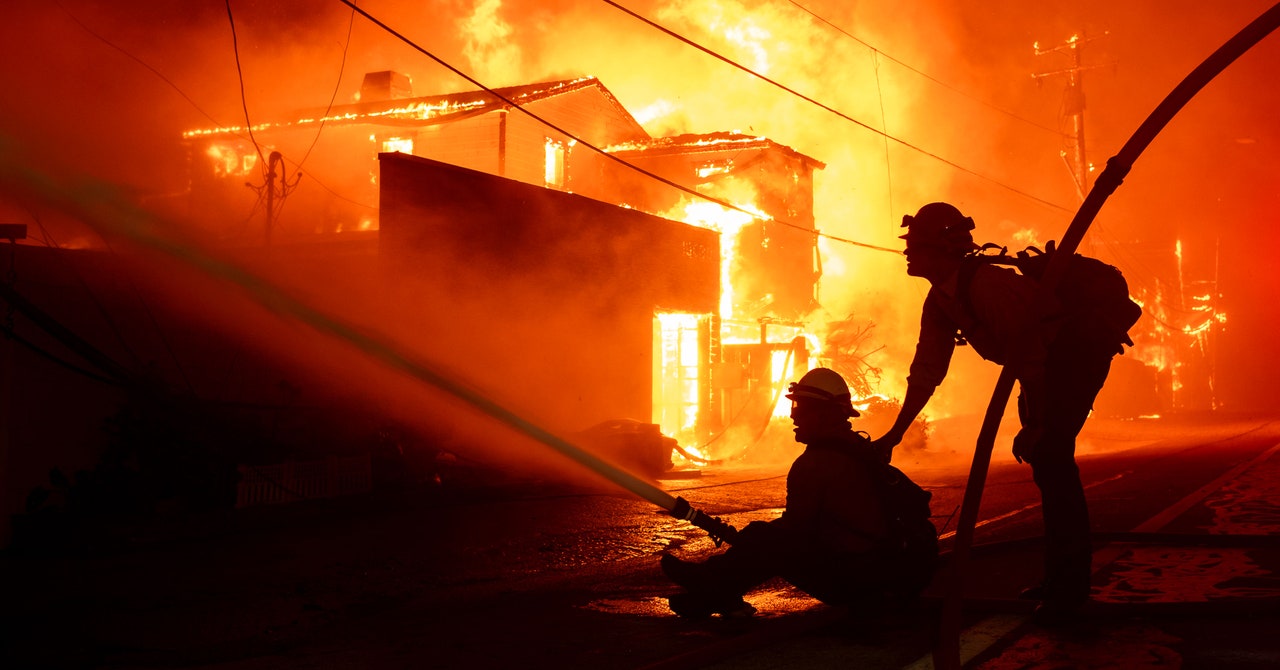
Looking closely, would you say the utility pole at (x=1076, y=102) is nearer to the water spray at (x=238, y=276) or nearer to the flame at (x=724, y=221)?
the flame at (x=724, y=221)

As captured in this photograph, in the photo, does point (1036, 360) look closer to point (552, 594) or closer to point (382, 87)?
point (552, 594)

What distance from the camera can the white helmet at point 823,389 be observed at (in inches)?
191

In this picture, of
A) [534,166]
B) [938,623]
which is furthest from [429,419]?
[534,166]

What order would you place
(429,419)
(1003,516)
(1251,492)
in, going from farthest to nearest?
(429,419) → (1251,492) → (1003,516)

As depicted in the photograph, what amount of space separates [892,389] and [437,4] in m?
20.7

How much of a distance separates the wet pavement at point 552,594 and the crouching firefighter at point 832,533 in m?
0.17

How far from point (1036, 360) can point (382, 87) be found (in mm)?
29660

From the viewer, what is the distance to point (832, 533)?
15.6 ft

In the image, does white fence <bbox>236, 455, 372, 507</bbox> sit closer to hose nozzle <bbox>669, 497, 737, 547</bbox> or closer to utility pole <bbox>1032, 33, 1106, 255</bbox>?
hose nozzle <bbox>669, 497, 737, 547</bbox>

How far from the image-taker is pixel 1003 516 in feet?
30.5

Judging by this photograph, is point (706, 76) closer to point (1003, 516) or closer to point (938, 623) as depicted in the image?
point (1003, 516)

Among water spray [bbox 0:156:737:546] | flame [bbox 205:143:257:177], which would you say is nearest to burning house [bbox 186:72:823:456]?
flame [bbox 205:143:257:177]

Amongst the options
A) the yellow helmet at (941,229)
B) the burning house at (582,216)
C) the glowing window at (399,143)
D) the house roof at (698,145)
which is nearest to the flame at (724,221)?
the burning house at (582,216)

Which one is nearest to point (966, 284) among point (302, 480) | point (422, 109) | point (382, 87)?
point (302, 480)
